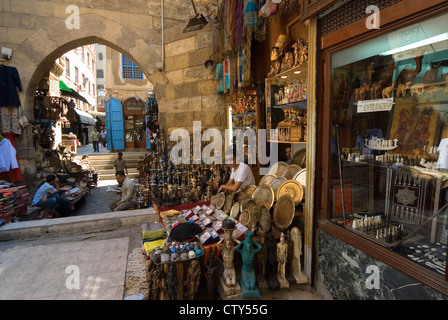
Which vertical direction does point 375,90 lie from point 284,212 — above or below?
above

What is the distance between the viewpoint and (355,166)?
274 cm

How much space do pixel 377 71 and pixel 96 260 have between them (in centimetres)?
394

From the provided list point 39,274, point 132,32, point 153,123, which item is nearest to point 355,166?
point 39,274

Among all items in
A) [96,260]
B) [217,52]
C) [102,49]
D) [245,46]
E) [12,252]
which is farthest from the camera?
[102,49]

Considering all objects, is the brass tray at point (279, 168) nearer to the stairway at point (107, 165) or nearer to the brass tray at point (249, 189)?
the brass tray at point (249, 189)

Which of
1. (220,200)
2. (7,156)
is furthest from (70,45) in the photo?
(220,200)

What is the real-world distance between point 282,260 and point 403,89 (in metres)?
2.00

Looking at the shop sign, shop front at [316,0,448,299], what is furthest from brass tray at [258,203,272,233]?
the shop sign

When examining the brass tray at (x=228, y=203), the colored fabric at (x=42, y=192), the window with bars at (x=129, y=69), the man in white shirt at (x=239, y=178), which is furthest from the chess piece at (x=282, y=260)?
the window with bars at (x=129, y=69)

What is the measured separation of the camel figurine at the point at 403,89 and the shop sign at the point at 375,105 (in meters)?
0.08

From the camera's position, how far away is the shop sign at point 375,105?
2406mm

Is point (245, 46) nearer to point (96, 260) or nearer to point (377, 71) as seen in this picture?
point (377, 71)

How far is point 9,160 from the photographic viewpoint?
20.0ft

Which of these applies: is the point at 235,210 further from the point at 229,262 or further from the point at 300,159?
the point at 300,159
